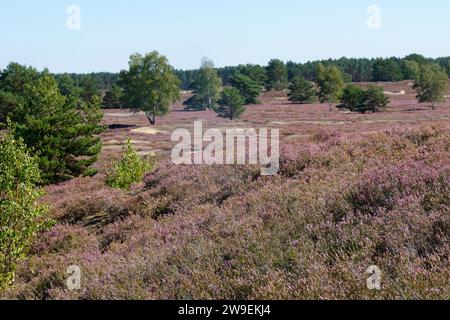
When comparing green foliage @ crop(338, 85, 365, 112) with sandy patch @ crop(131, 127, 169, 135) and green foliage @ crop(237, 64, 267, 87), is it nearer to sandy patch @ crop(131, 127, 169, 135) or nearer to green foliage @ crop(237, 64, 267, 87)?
sandy patch @ crop(131, 127, 169, 135)

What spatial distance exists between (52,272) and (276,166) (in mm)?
6487

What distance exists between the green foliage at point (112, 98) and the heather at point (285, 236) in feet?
372

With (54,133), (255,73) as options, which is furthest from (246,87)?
(54,133)

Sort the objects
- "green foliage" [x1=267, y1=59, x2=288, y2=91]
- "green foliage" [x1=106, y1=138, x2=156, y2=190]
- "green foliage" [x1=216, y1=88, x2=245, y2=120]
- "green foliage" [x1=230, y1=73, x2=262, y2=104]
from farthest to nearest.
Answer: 1. "green foliage" [x1=267, y1=59, x2=288, y2=91]
2. "green foliage" [x1=230, y1=73, x2=262, y2=104]
3. "green foliage" [x1=216, y1=88, x2=245, y2=120]
4. "green foliage" [x1=106, y1=138, x2=156, y2=190]

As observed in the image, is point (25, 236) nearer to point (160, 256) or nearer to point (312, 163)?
point (160, 256)

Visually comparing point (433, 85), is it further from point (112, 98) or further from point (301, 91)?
point (112, 98)

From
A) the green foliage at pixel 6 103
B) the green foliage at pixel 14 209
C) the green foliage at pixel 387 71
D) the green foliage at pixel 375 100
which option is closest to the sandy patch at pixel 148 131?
the green foliage at pixel 6 103

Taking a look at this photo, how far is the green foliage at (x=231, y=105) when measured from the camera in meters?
92.1

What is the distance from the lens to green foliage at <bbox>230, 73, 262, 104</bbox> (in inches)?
4834

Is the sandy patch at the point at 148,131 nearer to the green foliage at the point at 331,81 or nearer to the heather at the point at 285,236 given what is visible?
the green foliage at the point at 331,81

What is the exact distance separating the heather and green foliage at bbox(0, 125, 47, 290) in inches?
15.0

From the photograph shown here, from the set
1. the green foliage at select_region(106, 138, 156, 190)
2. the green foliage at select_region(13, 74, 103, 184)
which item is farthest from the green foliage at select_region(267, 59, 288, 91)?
the green foliage at select_region(106, 138, 156, 190)

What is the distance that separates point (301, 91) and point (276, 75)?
40012mm
